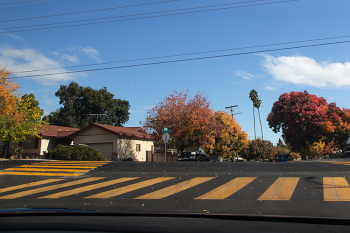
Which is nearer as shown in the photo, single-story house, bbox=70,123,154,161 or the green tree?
single-story house, bbox=70,123,154,161

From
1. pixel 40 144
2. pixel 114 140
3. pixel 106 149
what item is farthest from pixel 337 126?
pixel 40 144

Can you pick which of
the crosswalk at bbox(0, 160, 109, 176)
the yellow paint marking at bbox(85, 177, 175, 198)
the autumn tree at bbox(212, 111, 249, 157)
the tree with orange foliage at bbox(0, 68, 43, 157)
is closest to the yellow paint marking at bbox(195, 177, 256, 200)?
the yellow paint marking at bbox(85, 177, 175, 198)

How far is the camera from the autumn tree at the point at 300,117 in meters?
37.4

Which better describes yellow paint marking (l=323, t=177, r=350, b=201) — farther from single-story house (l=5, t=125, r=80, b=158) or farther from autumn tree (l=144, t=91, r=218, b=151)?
single-story house (l=5, t=125, r=80, b=158)

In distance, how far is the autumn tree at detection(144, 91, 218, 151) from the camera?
3180 centimetres

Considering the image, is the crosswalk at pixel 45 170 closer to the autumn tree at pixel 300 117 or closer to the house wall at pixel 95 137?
the house wall at pixel 95 137

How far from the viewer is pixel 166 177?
12586 millimetres

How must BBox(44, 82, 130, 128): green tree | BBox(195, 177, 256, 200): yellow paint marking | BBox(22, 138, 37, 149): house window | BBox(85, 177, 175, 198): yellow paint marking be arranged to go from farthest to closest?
1. BBox(44, 82, 130, 128): green tree
2. BBox(22, 138, 37, 149): house window
3. BBox(85, 177, 175, 198): yellow paint marking
4. BBox(195, 177, 256, 200): yellow paint marking

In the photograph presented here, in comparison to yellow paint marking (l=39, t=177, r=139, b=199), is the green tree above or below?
above

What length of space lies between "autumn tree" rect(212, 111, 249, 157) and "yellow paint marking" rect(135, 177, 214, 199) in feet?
85.3

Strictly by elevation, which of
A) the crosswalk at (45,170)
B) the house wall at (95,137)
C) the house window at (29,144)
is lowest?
the crosswalk at (45,170)

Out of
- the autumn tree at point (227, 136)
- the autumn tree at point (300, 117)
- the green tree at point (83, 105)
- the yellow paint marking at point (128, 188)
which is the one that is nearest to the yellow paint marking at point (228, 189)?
the yellow paint marking at point (128, 188)

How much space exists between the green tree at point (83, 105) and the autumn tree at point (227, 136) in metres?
26.4

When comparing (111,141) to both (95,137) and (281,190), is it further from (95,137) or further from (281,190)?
(281,190)
